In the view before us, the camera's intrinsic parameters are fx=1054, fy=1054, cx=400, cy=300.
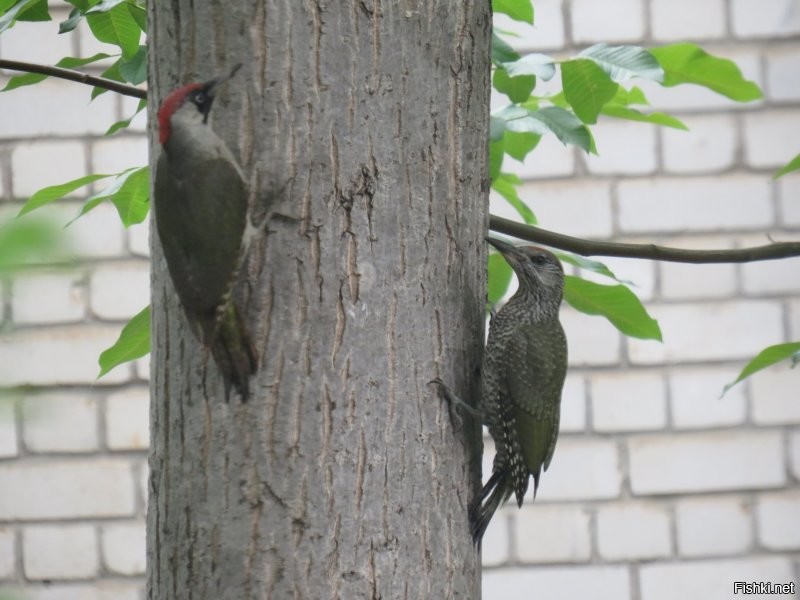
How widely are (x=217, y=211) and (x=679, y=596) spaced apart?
2675mm

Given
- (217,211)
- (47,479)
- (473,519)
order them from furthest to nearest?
(47,479) < (473,519) < (217,211)

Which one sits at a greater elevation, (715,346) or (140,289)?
(140,289)

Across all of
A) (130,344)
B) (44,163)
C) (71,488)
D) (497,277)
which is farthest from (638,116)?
(71,488)

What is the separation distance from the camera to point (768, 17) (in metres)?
3.41

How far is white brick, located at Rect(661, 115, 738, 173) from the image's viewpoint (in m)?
3.46

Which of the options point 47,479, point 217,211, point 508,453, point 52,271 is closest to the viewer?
point 52,271

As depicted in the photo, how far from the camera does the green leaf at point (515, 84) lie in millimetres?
1750

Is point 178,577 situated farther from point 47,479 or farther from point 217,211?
point 47,479

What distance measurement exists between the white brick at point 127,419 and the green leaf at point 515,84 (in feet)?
6.65

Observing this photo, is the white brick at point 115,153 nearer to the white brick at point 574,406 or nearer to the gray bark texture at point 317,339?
the white brick at point 574,406

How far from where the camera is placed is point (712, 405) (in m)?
3.45

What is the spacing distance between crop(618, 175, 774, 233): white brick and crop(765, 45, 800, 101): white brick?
282 millimetres

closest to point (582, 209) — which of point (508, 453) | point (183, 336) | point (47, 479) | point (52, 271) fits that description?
point (508, 453)

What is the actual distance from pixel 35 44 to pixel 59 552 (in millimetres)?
1647
